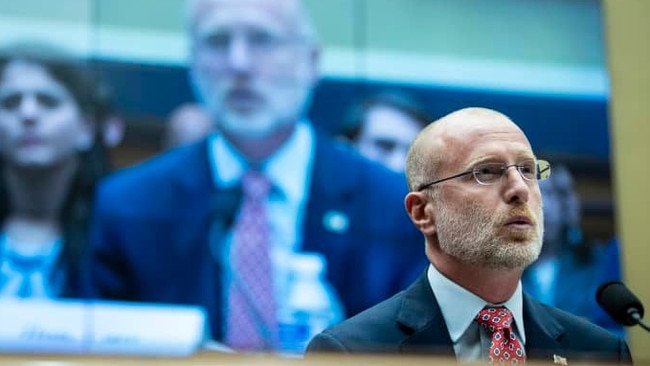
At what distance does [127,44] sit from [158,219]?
0.73 meters

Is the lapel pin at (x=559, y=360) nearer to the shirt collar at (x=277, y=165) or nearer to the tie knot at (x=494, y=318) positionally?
the tie knot at (x=494, y=318)

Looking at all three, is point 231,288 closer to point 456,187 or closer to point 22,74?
point 22,74

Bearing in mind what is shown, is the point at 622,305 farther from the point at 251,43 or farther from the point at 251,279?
the point at 251,43

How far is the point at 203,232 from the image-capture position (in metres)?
4.21

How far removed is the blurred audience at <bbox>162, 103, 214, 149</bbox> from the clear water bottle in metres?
0.65

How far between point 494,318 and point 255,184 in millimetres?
2797

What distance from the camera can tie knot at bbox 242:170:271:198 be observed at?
4.27 metres

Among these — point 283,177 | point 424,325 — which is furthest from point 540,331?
point 283,177

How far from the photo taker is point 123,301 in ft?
13.4

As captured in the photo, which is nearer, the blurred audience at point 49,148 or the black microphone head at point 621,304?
the black microphone head at point 621,304

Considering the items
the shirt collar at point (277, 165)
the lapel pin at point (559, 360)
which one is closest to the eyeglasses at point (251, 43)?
the shirt collar at point (277, 165)

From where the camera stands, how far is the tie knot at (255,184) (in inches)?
168

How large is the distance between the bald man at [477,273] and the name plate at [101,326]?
2.41 metres

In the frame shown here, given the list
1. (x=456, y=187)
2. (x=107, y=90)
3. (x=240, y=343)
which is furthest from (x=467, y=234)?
(x=107, y=90)
